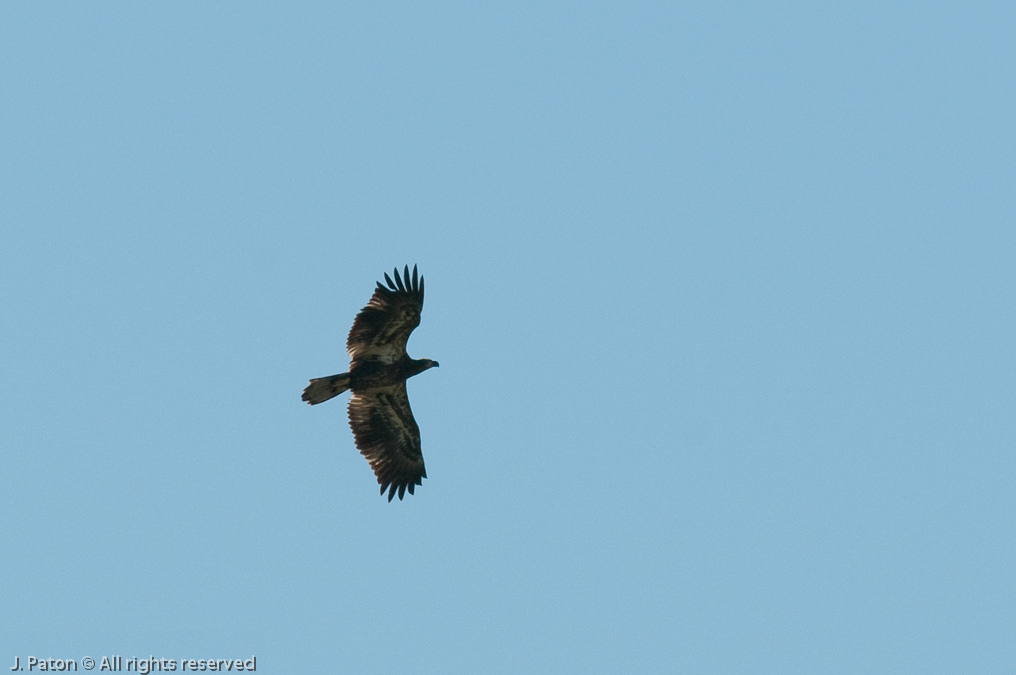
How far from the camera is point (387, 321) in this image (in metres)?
24.7

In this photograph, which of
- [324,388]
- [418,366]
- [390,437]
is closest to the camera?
[324,388]

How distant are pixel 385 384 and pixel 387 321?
1.52 m

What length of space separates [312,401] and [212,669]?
513 centimetres

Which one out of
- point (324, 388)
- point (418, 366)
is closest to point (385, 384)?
point (418, 366)

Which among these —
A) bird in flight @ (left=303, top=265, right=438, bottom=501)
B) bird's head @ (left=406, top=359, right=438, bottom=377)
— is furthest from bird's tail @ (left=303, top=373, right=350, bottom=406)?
bird's head @ (left=406, top=359, right=438, bottom=377)

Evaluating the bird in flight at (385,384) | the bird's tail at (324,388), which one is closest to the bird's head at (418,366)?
the bird in flight at (385,384)

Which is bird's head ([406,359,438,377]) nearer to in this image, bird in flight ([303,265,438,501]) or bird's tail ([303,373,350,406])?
bird in flight ([303,265,438,501])

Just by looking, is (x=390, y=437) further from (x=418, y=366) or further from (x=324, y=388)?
(x=324, y=388)

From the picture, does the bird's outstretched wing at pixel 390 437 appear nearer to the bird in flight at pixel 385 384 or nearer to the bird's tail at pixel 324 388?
the bird in flight at pixel 385 384

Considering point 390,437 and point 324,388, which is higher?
point 390,437

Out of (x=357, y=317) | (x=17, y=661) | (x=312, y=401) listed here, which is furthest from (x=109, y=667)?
(x=357, y=317)

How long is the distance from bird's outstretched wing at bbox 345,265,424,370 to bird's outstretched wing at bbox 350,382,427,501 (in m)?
1.21

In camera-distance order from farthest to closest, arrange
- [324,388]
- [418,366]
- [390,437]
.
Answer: [390,437] → [418,366] → [324,388]

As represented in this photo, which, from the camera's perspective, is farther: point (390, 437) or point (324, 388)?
point (390, 437)
